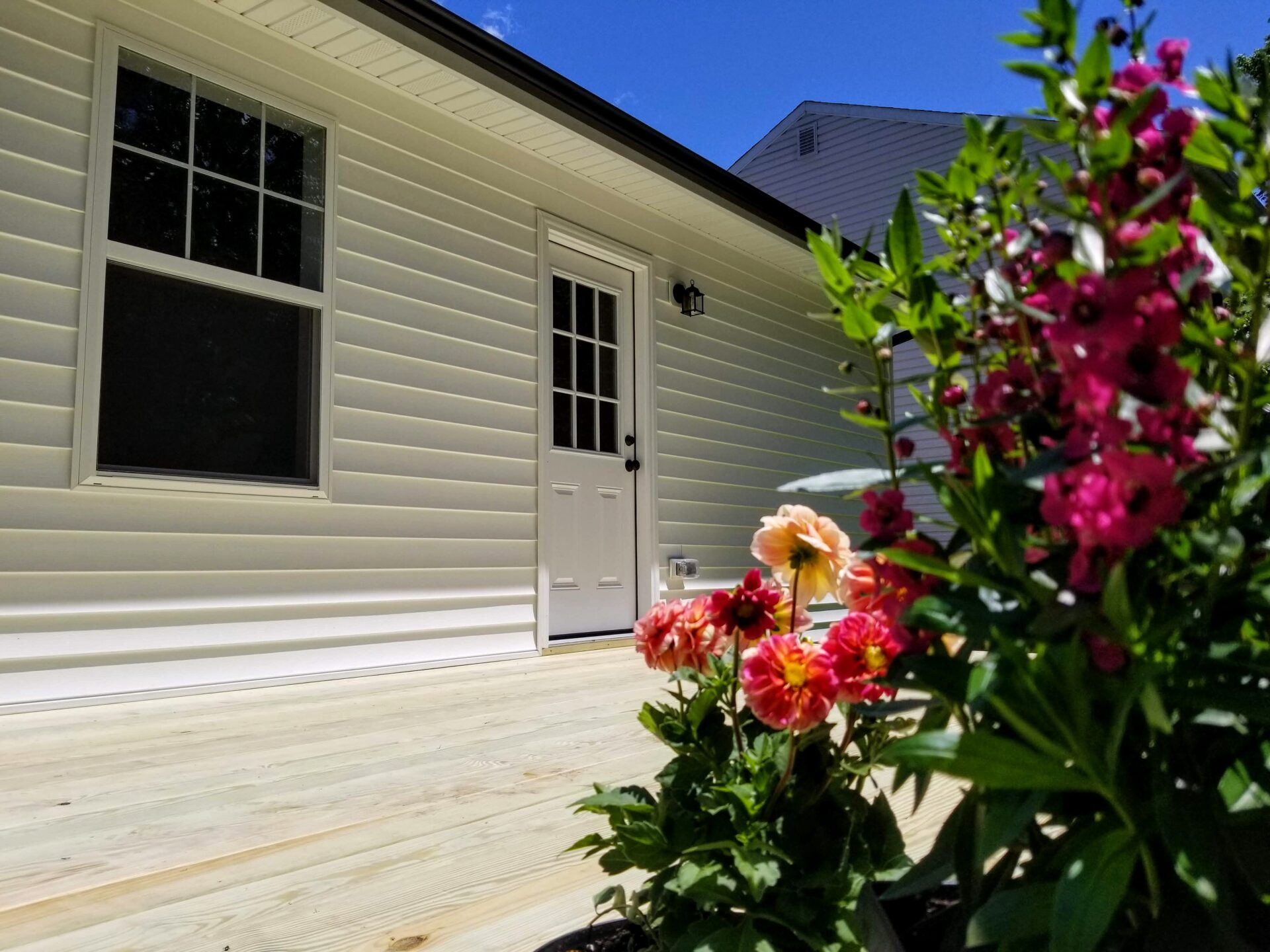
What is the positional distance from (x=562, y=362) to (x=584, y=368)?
181mm

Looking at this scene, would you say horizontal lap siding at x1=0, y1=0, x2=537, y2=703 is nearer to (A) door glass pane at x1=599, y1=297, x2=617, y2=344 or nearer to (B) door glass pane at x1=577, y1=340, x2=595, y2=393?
(B) door glass pane at x1=577, y1=340, x2=595, y2=393

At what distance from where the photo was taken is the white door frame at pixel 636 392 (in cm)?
444

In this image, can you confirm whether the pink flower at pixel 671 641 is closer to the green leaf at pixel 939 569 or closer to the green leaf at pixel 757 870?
the green leaf at pixel 757 870

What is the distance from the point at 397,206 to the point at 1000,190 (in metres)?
3.73

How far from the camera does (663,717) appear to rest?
0.83m

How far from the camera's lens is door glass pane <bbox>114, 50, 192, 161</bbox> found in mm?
3107

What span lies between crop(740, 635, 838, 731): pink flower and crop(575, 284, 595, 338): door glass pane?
14.2ft

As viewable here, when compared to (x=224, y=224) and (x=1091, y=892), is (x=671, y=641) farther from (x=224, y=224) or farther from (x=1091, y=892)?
(x=224, y=224)

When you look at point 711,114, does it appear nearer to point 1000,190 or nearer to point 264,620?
point 264,620

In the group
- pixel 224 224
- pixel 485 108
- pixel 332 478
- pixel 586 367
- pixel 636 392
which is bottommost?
pixel 332 478

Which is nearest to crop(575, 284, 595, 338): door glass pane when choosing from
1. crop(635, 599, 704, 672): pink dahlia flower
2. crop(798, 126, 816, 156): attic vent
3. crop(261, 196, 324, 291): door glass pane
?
crop(261, 196, 324, 291): door glass pane

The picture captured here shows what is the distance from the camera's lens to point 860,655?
2.17 feet

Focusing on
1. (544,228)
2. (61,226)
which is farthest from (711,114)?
(61,226)

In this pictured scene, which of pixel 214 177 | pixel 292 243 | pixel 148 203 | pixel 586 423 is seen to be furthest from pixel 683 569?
pixel 148 203
